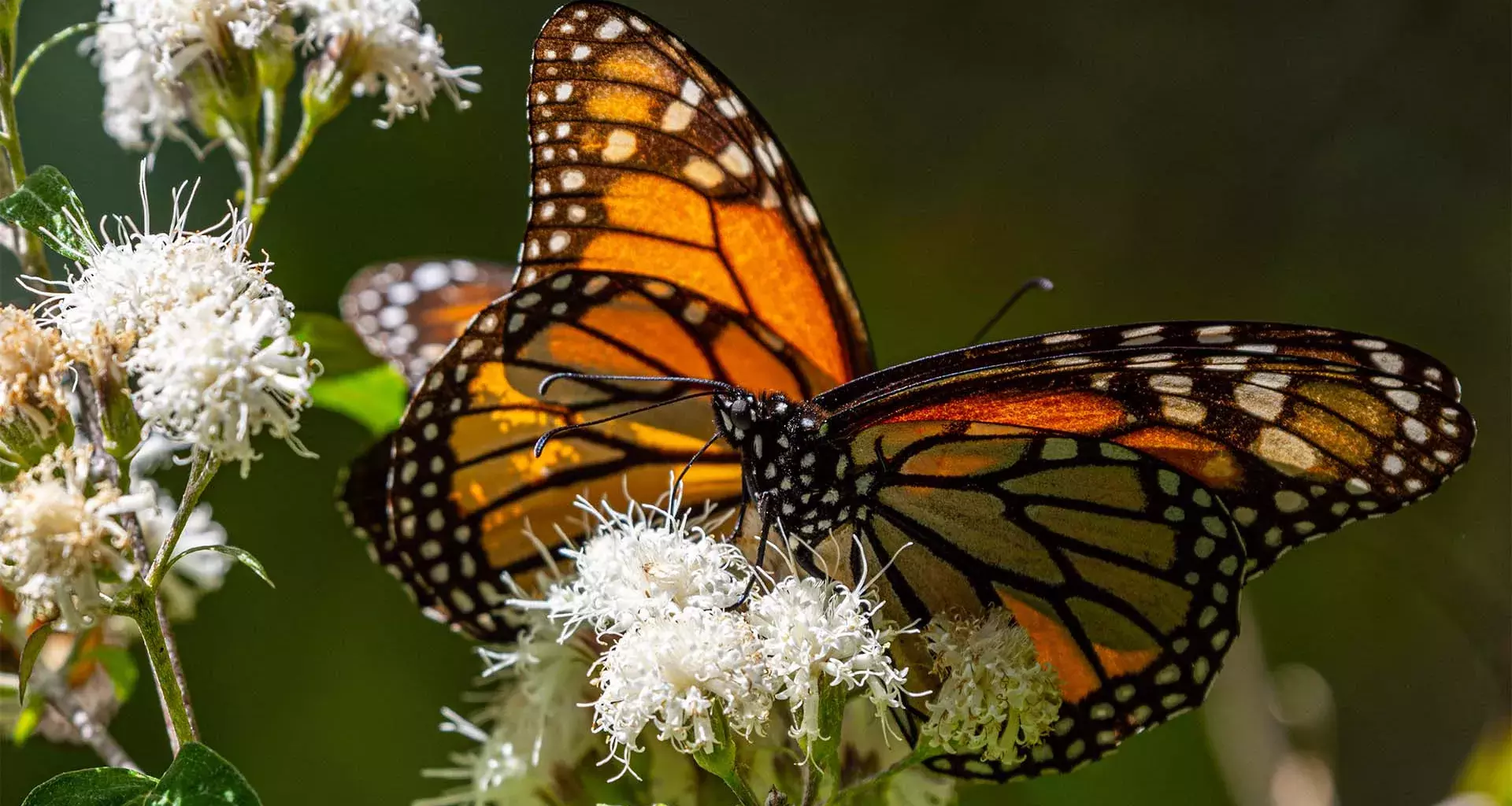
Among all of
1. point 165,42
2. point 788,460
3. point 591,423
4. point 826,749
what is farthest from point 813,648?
point 165,42

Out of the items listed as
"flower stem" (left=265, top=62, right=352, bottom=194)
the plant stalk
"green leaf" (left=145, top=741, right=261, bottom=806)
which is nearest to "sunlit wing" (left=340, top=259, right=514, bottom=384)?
"flower stem" (left=265, top=62, right=352, bottom=194)

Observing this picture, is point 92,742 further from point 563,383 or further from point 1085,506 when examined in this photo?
point 1085,506

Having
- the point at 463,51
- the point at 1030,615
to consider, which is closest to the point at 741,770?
the point at 1030,615

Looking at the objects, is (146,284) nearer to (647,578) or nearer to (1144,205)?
(647,578)

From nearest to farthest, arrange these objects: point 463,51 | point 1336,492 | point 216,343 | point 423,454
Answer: point 216,343, point 1336,492, point 423,454, point 463,51

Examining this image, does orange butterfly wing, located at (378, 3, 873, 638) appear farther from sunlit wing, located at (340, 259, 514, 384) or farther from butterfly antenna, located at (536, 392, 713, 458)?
sunlit wing, located at (340, 259, 514, 384)
